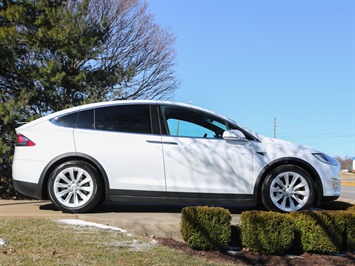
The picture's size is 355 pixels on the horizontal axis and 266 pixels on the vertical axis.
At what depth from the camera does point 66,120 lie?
6.04 meters

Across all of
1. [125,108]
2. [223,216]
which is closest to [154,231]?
[223,216]

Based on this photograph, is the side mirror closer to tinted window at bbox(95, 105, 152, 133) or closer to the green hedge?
tinted window at bbox(95, 105, 152, 133)

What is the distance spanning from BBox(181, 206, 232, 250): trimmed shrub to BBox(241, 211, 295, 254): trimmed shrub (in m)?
0.26

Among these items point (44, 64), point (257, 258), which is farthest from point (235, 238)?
point (44, 64)

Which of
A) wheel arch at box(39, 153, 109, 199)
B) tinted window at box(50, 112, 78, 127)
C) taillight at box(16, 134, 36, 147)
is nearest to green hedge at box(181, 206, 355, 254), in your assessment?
wheel arch at box(39, 153, 109, 199)

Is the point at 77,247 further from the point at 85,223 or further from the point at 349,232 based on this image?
the point at 349,232

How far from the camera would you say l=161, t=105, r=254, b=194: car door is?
5.82 meters

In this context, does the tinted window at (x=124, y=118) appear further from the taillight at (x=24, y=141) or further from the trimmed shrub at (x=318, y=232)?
the trimmed shrub at (x=318, y=232)

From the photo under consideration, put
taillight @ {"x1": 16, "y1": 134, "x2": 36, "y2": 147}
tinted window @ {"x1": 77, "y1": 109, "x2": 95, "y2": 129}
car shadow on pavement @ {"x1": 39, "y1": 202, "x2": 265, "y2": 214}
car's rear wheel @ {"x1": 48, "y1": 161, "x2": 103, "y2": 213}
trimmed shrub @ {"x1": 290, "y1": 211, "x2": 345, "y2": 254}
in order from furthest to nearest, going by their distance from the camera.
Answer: car shadow on pavement @ {"x1": 39, "y1": 202, "x2": 265, "y2": 214} < tinted window @ {"x1": 77, "y1": 109, "x2": 95, "y2": 129} < taillight @ {"x1": 16, "y1": 134, "x2": 36, "y2": 147} < car's rear wheel @ {"x1": 48, "y1": 161, "x2": 103, "y2": 213} < trimmed shrub @ {"x1": 290, "y1": 211, "x2": 345, "y2": 254}

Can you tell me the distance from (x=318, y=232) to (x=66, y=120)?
3.80 m

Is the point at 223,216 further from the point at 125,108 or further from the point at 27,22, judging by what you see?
the point at 27,22

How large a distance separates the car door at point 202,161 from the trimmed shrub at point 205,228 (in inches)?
36.8

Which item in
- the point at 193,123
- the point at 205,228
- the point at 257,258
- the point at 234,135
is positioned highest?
the point at 193,123

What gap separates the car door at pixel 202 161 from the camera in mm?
5824
